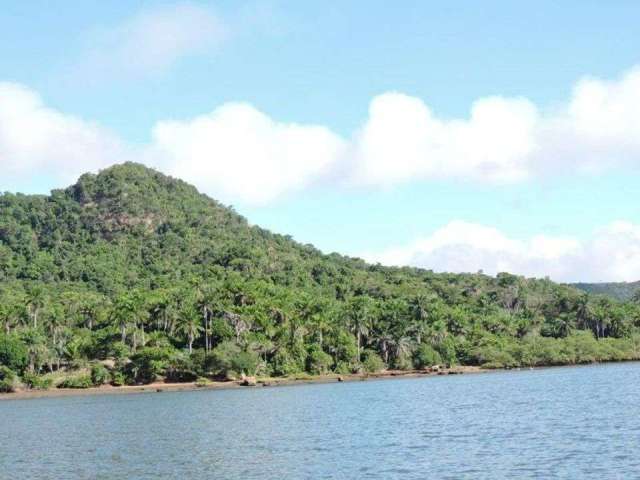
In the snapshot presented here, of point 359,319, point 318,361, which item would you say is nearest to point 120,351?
point 318,361

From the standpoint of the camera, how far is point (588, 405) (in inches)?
2982

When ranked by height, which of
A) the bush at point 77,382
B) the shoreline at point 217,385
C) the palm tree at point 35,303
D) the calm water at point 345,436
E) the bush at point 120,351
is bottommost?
the calm water at point 345,436

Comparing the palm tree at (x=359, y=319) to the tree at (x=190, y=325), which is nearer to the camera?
the tree at (x=190, y=325)

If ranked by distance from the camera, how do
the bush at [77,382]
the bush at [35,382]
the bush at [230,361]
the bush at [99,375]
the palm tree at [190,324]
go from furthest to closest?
the palm tree at [190,324] → the bush at [230,361] → the bush at [99,375] → the bush at [77,382] → the bush at [35,382]

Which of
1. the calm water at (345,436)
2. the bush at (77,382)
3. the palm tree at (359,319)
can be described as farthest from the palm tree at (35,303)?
the palm tree at (359,319)

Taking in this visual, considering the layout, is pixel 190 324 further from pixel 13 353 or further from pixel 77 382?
pixel 13 353

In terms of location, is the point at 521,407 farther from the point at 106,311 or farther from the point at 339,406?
the point at 106,311

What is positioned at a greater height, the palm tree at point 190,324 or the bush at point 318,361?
the palm tree at point 190,324

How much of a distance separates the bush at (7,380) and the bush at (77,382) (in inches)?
303

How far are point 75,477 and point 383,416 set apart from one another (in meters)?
34.0

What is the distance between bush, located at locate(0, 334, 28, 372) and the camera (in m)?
133

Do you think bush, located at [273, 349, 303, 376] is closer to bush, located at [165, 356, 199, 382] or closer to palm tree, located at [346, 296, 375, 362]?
bush, located at [165, 356, 199, 382]

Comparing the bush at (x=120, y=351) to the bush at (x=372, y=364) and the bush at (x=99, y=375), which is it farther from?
the bush at (x=372, y=364)

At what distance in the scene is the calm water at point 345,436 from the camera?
47031mm
